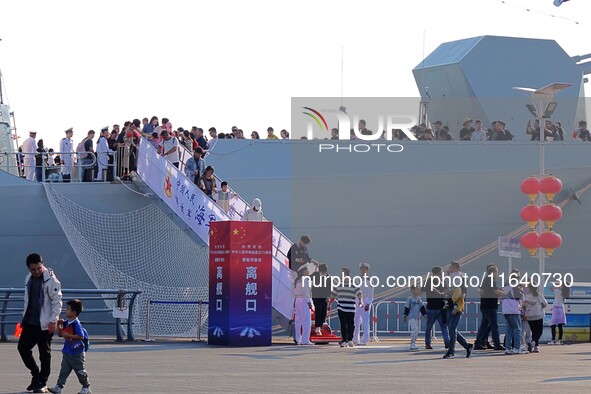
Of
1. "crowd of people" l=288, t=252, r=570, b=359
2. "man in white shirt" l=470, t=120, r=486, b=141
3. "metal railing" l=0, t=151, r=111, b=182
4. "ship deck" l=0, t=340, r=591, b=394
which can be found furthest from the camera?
"man in white shirt" l=470, t=120, r=486, b=141

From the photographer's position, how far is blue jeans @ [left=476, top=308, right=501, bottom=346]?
18719mm

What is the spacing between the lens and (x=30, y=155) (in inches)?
999

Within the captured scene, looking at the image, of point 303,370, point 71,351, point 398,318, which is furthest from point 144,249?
point 71,351

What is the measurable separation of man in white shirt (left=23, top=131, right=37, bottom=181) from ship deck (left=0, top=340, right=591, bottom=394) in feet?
22.9

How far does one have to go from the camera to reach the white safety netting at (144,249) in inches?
922

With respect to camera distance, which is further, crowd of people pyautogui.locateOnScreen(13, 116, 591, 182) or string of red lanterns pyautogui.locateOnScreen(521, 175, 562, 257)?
crowd of people pyautogui.locateOnScreen(13, 116, 591, 182)

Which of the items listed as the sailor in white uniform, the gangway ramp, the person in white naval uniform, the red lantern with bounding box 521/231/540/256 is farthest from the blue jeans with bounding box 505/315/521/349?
the gangway ramp

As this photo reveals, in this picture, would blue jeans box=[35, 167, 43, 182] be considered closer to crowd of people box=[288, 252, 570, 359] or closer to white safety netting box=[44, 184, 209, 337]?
white safety netting box=[44, 184, 209, 337]

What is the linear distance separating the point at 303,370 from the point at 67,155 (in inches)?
492

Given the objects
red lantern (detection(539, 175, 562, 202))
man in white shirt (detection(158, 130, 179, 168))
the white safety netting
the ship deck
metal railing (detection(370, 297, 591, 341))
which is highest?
man in white shirt (detection(158, 130, 179, 168))

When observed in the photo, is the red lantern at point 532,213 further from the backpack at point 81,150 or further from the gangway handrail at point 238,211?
the backpack at point 81,150

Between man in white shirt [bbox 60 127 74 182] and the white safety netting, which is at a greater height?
man in white shirt [bbox 60 127 74 182]

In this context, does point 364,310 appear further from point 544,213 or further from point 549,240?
point 544,213

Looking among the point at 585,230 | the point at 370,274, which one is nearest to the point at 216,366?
the point at 370,274
